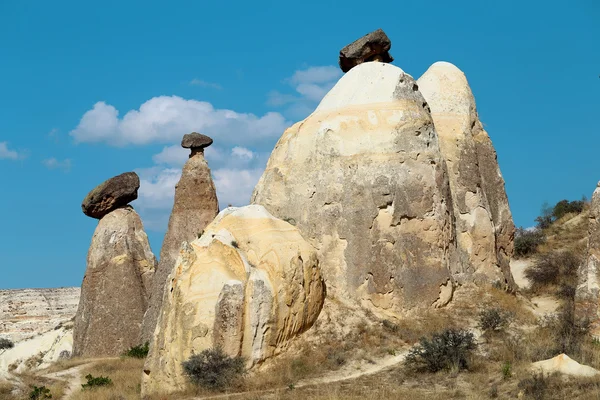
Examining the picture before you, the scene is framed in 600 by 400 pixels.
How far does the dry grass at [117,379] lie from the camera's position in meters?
15.3

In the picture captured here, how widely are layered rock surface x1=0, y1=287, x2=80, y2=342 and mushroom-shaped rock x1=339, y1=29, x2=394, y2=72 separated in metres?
15.6

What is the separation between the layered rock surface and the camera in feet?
106

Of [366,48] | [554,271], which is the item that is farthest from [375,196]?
[554,271]

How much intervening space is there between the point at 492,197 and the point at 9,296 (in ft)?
68.7

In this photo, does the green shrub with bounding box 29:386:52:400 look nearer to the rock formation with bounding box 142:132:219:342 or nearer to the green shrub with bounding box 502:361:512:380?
the rock formation with bounding box 142:132:219:342

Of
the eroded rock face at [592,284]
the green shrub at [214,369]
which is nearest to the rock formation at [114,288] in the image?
the green shrub at [214,369]

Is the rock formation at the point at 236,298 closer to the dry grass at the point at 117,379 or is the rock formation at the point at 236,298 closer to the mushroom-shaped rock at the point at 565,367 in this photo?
the dry grass at the point at 117,379

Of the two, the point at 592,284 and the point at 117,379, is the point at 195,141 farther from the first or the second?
the point at 592,284

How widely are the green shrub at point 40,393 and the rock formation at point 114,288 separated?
5964mm

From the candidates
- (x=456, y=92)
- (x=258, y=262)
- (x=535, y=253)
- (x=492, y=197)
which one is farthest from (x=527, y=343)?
(x=535, y=253)

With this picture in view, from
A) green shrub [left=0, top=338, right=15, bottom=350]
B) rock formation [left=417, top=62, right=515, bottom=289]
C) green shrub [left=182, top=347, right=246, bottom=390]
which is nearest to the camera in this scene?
green shrub [left=182, top=347, right=246, bottom=390]

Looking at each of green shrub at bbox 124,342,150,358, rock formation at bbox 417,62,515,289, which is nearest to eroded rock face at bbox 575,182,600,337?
rock formation at bbox 417,62,515,289

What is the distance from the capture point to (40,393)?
1593 centimetres

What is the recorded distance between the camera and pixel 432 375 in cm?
1393
